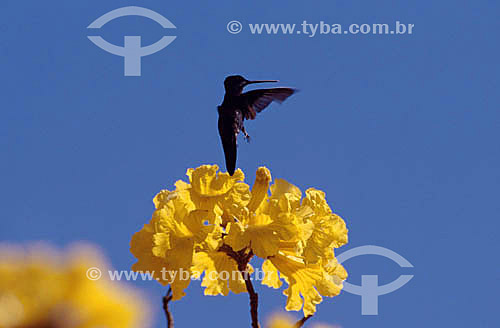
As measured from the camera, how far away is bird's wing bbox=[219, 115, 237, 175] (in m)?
4.50

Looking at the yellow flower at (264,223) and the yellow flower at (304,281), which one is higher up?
the yellow flower at (264,223)

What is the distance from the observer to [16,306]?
36.8 inches

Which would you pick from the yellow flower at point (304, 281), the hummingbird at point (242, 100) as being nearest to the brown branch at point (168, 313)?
the yellow flower at point (304, 281)

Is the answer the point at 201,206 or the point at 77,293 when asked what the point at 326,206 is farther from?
the point at 77,293

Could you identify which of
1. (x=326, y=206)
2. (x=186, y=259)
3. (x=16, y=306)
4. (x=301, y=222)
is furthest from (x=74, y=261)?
(x=326, y=206)

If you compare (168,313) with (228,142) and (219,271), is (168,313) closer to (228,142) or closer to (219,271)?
(219,271)

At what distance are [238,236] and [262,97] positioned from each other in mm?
1428

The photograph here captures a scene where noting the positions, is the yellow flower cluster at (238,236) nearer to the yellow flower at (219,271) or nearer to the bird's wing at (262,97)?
the yellow flower at (219,271)

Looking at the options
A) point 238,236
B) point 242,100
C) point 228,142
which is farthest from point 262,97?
point 238,236

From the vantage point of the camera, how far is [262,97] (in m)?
4.86

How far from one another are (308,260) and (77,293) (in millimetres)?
3125

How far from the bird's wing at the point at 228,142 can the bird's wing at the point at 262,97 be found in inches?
9.0

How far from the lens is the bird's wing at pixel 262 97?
191 inches

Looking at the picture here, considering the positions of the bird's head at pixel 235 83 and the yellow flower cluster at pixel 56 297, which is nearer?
the yellow flower cluster at pixel 56 297
